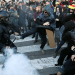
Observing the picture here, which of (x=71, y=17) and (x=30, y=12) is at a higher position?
(x=71, y=17)

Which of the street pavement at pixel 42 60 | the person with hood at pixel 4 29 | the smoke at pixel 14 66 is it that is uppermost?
the person with hood at pixel 4 29

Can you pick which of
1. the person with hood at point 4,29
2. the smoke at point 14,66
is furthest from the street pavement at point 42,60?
the person with hood at point 4,29

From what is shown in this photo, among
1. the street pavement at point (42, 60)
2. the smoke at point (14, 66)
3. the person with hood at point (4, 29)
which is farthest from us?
the street pavement at point (42, 60)

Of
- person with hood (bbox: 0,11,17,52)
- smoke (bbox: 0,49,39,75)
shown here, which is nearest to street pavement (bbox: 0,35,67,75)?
smoke (bbox: 0,49,39,75)

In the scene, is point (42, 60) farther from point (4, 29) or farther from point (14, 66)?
point (4, 29)

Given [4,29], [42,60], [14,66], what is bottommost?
[42,60]

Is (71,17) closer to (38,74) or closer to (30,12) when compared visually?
(38,74)

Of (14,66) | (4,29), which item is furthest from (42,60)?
(4,29)

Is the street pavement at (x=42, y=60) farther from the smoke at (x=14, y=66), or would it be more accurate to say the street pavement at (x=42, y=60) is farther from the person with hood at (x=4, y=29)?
the person with hood at (x=4, y=29)

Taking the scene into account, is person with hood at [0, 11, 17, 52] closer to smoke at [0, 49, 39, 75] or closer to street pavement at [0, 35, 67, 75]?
smoke at [0, 49, 39, 75]

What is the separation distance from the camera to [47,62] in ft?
13.7

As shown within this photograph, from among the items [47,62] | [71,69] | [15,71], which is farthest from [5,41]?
[71,69]

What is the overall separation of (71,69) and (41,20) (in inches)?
103

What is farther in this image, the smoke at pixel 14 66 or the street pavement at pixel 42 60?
the street pavement at pixel 42 60
